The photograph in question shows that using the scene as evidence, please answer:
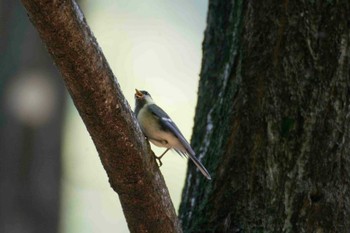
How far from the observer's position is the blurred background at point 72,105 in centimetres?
509

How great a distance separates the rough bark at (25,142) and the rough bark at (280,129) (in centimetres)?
143

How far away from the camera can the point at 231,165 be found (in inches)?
143

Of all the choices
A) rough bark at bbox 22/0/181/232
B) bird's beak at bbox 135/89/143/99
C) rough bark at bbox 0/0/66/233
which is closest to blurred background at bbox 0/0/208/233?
rough bark at bbox 0/0/66/233

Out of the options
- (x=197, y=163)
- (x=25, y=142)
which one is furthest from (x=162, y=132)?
(x=25, y=142)

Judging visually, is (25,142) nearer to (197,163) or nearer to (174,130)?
(174,130)

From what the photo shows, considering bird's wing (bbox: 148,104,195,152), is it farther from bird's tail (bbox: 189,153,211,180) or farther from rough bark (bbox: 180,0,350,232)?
rough bark (bbox: 180,0,350,232)

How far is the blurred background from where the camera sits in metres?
5.09

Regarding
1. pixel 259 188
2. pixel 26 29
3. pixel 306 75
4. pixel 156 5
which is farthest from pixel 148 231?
pixel 156 5

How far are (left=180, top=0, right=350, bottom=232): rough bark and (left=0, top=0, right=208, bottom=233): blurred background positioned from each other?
151 cm

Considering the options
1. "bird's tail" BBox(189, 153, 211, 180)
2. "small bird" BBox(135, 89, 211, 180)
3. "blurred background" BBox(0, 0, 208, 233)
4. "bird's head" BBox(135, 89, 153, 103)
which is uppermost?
"blurred background" BBox(0, 0, 208, 233)

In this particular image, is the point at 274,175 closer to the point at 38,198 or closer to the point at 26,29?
the point at 38,198

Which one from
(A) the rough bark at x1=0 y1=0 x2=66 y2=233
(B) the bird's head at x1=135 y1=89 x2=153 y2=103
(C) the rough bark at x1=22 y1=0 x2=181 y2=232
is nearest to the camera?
(C) the rough bark at x1=22 y1=0 x2=181 y2=232

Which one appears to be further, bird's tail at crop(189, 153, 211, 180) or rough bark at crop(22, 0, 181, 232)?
bird's tail at crop(189, 153, 211, 180)

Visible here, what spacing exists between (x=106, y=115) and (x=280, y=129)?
0.94 metres
